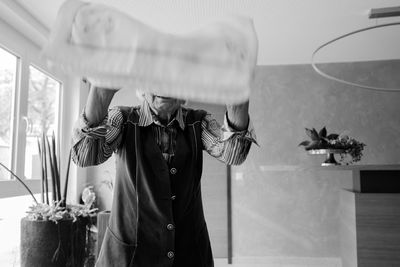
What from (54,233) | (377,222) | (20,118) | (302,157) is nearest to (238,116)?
(54,233)

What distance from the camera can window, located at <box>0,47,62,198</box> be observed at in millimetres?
2273

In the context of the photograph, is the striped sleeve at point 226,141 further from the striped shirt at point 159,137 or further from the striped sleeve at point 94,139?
the striped sleeve at point 94,139

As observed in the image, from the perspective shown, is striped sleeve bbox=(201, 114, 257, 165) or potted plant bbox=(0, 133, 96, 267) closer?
striped sleeve bbox=(201, 114, 257, 165)

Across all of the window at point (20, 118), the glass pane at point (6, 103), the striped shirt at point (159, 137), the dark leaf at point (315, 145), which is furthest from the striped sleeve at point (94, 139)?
the dark leaf at point (315, 145)

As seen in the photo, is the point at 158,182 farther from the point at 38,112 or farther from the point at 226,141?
the point at 38,112

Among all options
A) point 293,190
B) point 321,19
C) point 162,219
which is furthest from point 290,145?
point 162,219

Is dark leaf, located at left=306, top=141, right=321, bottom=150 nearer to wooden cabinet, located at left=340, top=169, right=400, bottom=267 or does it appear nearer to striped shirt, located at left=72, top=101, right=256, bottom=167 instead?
wooden cabinet, located at left=340, top=169, right=400, bottom=267

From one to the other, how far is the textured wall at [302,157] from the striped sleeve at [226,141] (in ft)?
8.87

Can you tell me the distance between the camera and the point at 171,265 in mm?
946

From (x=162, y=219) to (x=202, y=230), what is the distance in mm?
167

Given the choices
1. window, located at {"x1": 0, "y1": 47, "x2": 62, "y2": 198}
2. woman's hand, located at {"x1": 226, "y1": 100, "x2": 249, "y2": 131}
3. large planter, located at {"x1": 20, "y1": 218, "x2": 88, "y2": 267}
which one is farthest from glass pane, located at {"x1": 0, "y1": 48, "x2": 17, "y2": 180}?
woman's hand, located at {"x1": 226, "y1": 100, "x2": 249, "y2": 131}

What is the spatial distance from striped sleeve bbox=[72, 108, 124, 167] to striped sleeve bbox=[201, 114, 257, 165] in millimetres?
243

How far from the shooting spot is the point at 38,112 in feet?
8.99

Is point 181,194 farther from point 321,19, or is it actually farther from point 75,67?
point 321,19
